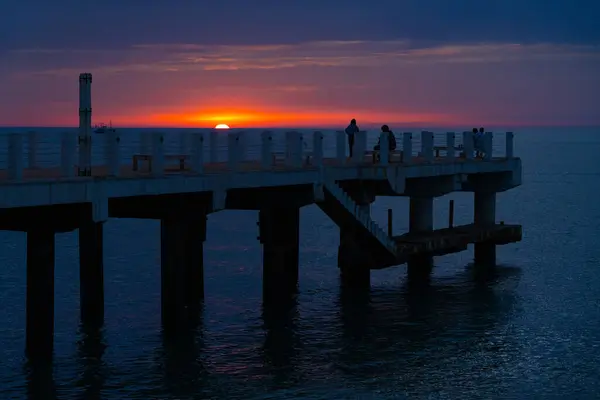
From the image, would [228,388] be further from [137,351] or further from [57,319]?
[57,319]

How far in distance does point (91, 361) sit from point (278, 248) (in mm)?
8142

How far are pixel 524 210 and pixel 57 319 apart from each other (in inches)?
2354

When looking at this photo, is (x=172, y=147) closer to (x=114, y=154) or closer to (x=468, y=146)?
(x=114, y=154)

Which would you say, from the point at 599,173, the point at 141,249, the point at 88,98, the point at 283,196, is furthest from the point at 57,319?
the point at 599,173

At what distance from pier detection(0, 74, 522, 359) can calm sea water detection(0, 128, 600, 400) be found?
1.16 metres

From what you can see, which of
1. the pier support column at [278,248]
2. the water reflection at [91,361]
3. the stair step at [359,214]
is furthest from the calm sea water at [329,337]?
the stair step at [359,214]

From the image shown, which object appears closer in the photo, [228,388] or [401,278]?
[228,388]

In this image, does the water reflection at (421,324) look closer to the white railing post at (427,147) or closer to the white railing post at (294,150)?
the white railing post at (427,147)

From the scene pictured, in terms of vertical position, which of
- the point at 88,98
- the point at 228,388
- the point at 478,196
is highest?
the point at 88,98

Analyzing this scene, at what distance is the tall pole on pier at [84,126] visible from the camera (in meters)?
A: 23.9

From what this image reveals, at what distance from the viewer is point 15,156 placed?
22.7m

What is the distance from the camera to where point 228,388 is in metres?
24.7

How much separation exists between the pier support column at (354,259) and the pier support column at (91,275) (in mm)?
7955

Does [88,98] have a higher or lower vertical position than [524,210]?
higher
